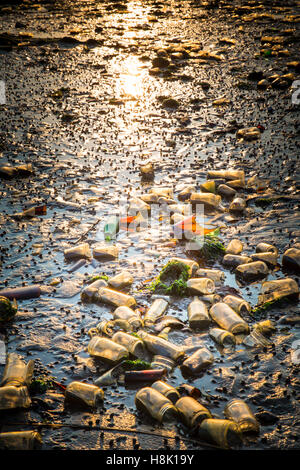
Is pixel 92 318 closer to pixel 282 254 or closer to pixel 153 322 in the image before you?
Answer: pixel 153 322

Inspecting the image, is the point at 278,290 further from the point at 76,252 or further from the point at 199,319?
the point at 76,252

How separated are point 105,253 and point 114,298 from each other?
741 millimetres

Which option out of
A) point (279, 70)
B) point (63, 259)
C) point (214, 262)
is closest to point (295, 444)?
point (214, 262)

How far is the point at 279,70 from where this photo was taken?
33.5 ft

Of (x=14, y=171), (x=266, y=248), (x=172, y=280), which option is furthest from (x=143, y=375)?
(x=14, y=171)

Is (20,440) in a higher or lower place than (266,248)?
lower

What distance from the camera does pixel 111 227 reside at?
498cm

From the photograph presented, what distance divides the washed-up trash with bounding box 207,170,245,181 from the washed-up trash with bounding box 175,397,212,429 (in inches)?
144

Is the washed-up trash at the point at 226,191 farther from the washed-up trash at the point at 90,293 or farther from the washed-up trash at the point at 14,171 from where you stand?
the washed-up trash at the point at 14,171

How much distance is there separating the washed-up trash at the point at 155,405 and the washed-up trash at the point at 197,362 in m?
0.38

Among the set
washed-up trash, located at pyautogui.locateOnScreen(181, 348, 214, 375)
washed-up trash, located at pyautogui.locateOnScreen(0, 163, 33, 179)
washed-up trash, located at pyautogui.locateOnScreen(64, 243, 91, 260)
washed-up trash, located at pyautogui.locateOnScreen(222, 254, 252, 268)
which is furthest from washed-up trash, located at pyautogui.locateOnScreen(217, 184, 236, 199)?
washed-up trash, located at pyautogui.locateOnScreen(181, 348, 214, 375)

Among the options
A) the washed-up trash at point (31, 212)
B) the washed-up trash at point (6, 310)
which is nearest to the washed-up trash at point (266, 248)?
the washed-up trash at point (6, 310)

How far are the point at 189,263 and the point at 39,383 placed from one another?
184cm

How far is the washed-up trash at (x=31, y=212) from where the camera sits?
5.27 m
